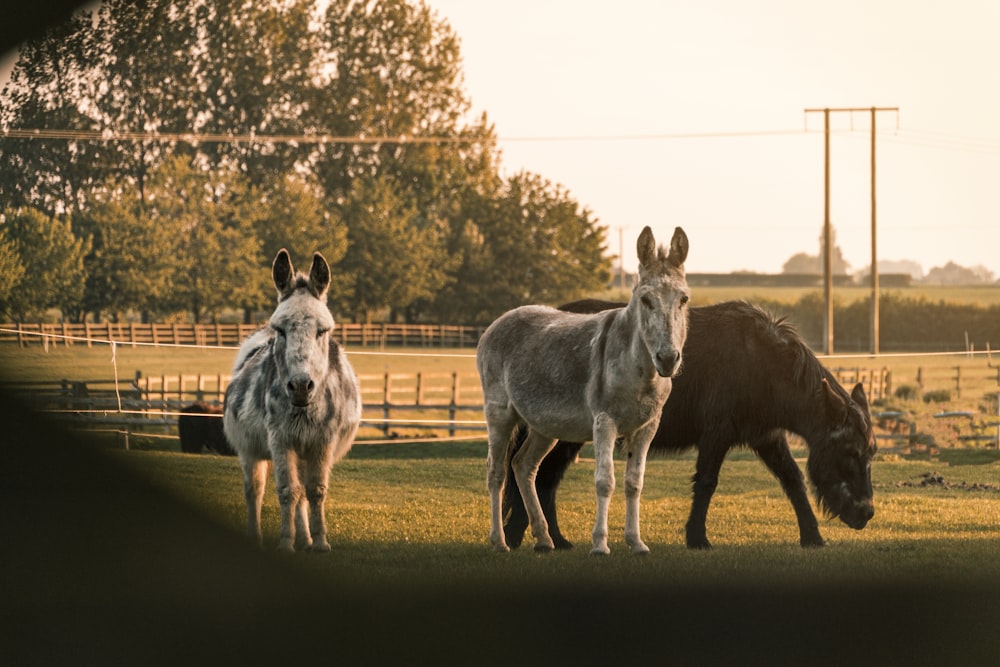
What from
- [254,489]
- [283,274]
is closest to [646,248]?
[283,274]

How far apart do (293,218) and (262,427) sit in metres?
39.3

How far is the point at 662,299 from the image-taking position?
6.64 metres

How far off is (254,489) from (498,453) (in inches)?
60.8

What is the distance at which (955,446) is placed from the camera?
17.5 metres

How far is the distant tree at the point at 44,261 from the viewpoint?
112 ft

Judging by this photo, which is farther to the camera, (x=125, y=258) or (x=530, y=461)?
(x=125, y=258)

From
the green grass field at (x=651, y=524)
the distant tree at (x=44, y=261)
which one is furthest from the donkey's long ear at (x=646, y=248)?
the distant tree at (x=44, y=261)

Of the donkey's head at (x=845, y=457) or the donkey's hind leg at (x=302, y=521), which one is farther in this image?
the donkey's head at (x=845, y=457)

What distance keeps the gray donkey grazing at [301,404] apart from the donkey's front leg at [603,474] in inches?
58.8

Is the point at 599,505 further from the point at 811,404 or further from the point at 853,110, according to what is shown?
the point at 853,110

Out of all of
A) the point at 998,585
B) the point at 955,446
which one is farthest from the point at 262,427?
the point at 955,446

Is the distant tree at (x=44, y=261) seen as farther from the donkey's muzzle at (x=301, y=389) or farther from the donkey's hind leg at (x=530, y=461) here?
the donkey's muzzle at (x=301, y=389)

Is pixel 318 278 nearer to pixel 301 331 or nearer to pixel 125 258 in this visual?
pixel 301 331

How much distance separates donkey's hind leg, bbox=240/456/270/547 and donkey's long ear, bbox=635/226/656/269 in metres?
2.70
